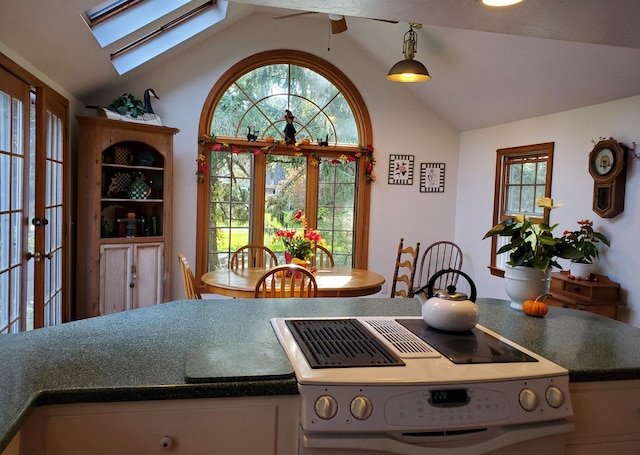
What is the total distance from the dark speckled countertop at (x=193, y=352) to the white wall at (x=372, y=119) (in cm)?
291

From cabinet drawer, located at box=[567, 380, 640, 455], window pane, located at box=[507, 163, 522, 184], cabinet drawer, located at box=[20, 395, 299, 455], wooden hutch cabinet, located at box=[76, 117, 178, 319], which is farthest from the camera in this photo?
window pane, located at box=[507, 163, 522, 184]

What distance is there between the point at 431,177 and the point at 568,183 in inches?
68.5

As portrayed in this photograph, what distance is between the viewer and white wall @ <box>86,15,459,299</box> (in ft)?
15.4

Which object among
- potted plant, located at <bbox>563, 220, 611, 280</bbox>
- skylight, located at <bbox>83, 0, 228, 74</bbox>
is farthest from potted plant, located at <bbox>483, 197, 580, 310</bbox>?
skylight, located at <bbox>83, 0, 228, 74</bbox>

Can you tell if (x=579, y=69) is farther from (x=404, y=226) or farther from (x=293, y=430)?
(x=293, y=430)

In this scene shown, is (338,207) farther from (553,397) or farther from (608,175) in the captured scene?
(553,397)

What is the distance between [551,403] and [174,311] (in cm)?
141

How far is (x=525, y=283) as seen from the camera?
6.94ft

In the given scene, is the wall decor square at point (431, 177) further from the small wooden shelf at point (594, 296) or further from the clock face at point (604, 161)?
the small wooden shelf at point (594, 296)

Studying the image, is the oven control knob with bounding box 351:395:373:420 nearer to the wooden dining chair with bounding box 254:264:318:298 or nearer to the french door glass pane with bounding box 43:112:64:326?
the wooden dining chair with bounding box 254:264:318:298

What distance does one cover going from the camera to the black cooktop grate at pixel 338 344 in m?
1.41

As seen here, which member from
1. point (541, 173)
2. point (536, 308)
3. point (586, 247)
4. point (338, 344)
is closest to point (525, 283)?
point (536, 308)

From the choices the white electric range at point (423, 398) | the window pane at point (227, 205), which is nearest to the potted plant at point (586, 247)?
the white electric range at point (423, 398)

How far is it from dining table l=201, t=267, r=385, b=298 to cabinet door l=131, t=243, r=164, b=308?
857 millimetres
